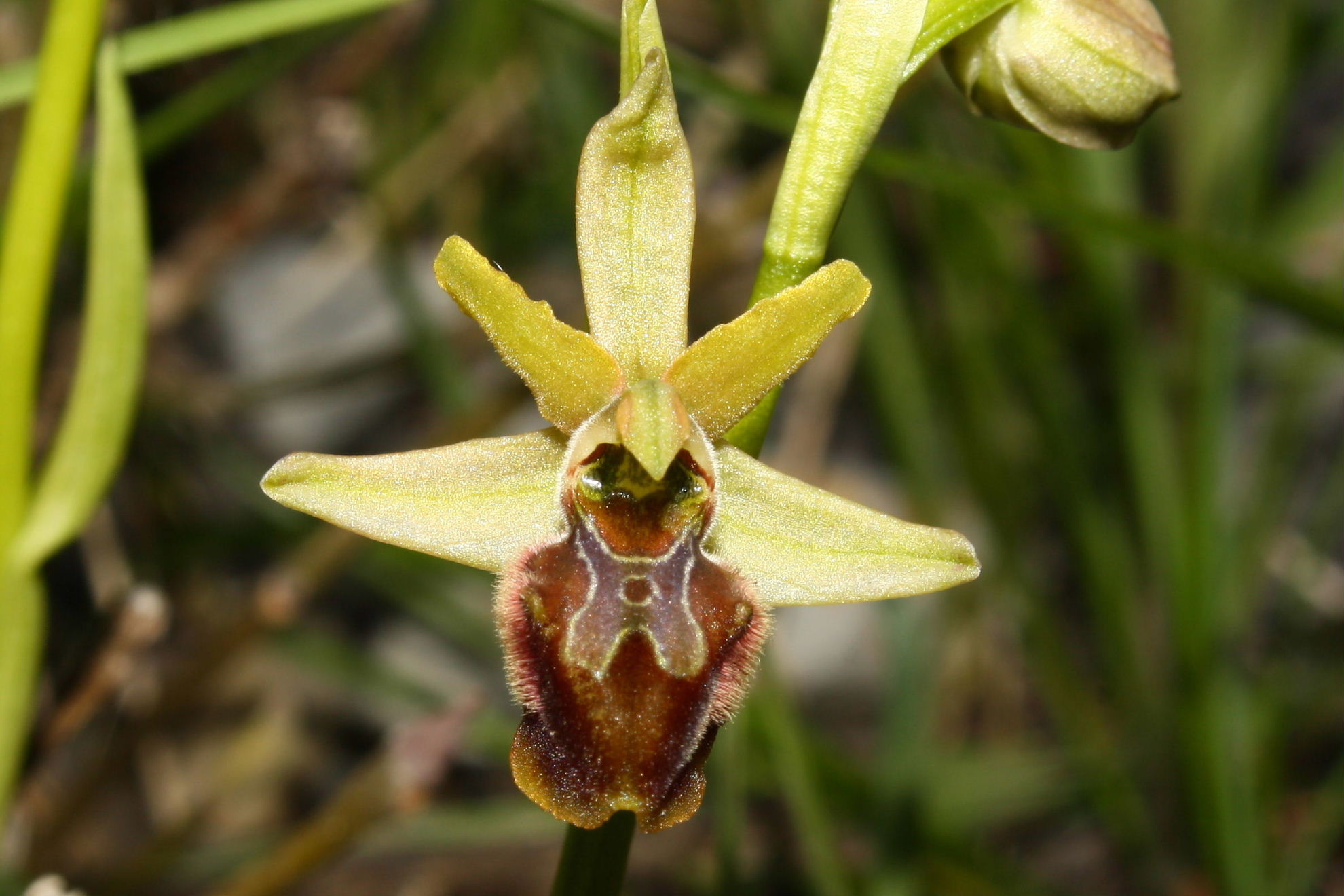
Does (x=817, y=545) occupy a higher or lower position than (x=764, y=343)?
lower

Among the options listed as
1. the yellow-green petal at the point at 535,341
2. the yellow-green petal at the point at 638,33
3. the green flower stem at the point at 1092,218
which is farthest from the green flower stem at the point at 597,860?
the green flower stem at the point at 1092,218

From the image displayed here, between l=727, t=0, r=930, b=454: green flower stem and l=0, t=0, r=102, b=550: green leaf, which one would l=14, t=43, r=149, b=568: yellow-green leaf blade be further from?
l=727, t=0, r=930, b=454: green flower stem

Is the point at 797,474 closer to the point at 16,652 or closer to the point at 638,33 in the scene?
the point at 16,652

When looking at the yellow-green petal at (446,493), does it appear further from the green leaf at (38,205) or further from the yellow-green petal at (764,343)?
the green leaf at (38,205)

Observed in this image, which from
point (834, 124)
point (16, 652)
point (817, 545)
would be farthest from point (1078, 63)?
point (16, 652)

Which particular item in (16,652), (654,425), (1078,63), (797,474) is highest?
(1078,63)

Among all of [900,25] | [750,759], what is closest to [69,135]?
[900,25]

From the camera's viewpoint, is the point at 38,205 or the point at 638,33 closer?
the point at 638,33
